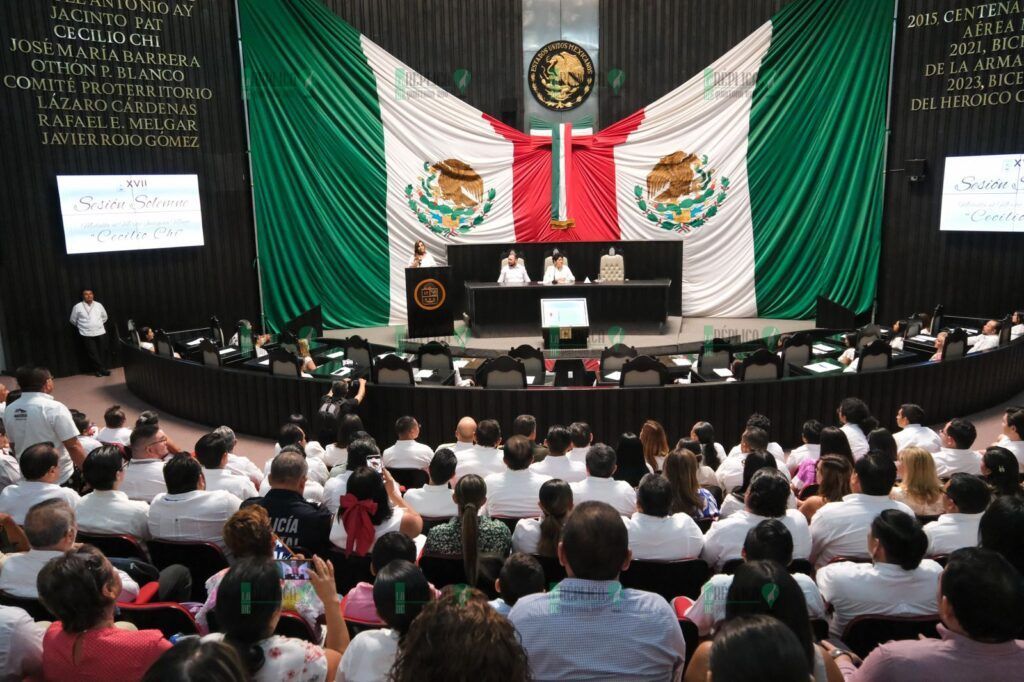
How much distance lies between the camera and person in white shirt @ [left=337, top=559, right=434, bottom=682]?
2129mm

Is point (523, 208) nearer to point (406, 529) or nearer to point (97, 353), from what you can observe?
point (97, 353)

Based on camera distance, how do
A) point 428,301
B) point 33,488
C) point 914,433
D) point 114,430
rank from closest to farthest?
1. point 33,488
2. point 914,433
3. point 114,430
4. point 428,301

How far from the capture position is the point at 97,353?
10.5 meters

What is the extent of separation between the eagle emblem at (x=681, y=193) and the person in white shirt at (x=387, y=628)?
1205cm

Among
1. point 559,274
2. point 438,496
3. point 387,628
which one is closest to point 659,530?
point 438,496

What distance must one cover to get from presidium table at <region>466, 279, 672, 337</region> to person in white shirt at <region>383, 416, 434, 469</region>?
667cm

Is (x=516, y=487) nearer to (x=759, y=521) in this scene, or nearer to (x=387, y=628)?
(x=759, y=521)

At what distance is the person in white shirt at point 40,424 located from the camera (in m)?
4.95

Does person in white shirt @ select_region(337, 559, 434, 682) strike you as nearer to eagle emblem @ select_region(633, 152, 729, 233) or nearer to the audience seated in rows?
the audience seated in rows

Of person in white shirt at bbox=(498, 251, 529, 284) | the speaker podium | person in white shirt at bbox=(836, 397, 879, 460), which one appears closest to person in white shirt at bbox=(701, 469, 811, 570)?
person in white shirt at bbox=(836, 397, 879, 460)

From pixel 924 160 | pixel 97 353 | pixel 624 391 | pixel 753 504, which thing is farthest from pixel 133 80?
pixel 924 160

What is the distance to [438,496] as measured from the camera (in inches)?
154

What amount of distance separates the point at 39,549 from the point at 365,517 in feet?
3.95

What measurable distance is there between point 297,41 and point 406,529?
10637mm
